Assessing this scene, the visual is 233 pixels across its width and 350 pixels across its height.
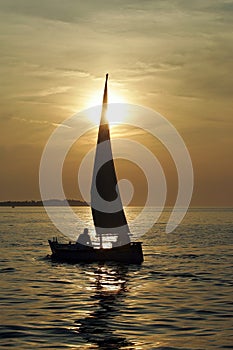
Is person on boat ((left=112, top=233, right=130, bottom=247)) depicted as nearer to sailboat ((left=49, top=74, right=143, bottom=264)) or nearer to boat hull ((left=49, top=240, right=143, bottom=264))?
sailboat ((left=49, top=74, right=143, bottom=264))

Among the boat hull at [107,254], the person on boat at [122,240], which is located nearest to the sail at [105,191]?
the person on boat at [122,240]

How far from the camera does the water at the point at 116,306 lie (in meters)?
25.5

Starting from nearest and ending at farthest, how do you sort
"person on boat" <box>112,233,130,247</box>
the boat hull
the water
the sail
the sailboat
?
1. the water
2. the boat hull
3. the sailboat
4. "person on boat" <box>112,233,130,247</box>
5. the sail

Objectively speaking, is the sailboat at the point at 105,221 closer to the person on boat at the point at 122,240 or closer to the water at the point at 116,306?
the person on boat at the point at 122,240

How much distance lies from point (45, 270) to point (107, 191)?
10.3 meters

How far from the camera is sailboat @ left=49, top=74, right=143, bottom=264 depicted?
54.7 meters

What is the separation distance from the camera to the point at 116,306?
34.3 m

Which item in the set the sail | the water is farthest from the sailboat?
the water

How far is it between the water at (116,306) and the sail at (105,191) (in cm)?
450

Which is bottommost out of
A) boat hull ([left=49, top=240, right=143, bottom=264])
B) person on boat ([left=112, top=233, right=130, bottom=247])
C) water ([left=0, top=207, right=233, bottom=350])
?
water ([left=0, top=207, right=233, bottom=350])

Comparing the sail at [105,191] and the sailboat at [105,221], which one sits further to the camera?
the sail at [105,191]

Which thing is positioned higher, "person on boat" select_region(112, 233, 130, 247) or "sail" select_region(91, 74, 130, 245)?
"sail" select_region(91, 74, 130, 245)

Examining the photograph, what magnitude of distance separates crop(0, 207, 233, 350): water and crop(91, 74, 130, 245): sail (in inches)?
177

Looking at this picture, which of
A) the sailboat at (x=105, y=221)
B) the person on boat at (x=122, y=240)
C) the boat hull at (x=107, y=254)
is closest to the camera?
the boat hull at (x=107, y=254)
